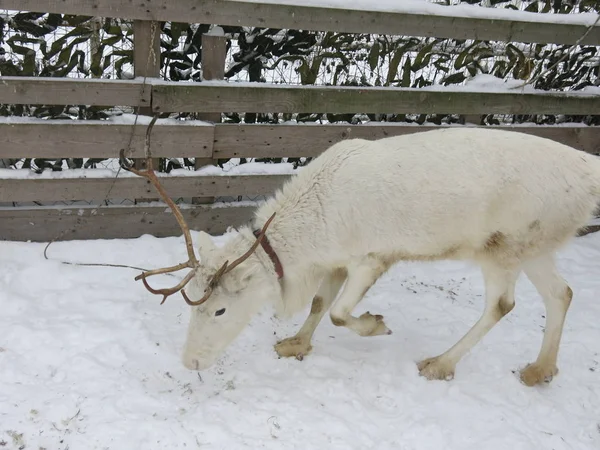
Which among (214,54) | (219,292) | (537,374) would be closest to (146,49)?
(214,54)

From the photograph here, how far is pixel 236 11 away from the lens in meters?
4.79

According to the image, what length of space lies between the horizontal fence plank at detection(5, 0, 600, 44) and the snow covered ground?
1.88m

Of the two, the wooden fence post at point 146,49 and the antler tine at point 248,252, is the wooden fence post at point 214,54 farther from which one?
the antler tine at point 248,252

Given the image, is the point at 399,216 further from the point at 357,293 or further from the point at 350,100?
the point at 350,100

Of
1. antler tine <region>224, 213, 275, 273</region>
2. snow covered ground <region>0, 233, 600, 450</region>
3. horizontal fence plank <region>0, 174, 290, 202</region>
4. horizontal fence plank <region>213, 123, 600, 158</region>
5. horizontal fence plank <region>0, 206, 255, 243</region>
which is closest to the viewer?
snow covered ground <region>0, 233, 600, 450</region>

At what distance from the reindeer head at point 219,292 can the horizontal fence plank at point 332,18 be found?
1622mm

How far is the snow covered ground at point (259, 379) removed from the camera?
10.6 feet

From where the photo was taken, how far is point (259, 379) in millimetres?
3738

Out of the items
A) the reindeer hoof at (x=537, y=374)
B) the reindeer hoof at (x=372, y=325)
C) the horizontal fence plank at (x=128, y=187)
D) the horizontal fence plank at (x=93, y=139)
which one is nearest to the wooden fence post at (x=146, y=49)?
the horizontal fence plank at (x=93, y=139)

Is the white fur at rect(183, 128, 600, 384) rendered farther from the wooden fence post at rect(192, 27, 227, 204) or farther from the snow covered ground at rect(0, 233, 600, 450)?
the wooden fence post at rect(192, 27, 227, 204)

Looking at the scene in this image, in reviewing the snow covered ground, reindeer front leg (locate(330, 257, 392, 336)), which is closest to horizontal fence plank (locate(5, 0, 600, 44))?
the snow covered ground

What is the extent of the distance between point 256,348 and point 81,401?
3.86 feet

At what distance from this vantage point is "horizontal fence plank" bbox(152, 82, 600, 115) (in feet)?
16.0

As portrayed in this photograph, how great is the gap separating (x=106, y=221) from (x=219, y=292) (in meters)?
2.07
